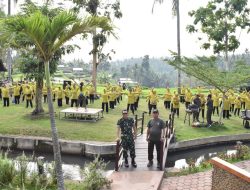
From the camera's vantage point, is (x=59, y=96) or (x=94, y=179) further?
(x=59, y=96)

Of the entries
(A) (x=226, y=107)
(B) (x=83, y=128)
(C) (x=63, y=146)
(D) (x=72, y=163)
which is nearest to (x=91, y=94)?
(B) (x=83, y=128)

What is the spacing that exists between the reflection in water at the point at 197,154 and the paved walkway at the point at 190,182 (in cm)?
369

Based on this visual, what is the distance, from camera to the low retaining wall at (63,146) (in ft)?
51.7

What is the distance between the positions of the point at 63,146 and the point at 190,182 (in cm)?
678

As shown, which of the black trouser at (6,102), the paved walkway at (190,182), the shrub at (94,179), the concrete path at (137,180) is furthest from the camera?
the black trouser at (6,102)

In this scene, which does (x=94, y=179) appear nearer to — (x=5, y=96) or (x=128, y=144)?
(x=128, y=144)

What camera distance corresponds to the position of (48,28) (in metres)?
8.18

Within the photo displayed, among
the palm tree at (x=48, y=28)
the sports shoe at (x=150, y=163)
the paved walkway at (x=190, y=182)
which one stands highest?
the palm tree at (x=48, y=28)

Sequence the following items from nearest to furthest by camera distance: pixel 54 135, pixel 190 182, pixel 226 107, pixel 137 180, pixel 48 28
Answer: pixel 48 28, pixel 54 135, pixel 137 180, pixel 190 182, pixel 226 107

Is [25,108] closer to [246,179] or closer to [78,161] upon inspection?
[78,161]

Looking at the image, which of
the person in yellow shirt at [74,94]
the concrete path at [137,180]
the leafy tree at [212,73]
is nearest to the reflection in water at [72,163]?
the concrete path at [137,180]

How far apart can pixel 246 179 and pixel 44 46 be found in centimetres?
484

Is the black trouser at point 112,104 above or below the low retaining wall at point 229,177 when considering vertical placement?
above

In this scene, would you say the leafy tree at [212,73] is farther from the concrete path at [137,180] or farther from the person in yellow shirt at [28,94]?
the concrete path at [137,180]
